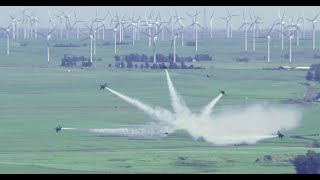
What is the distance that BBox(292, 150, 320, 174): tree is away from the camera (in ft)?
276

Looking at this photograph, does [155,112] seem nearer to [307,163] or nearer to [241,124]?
[241,124]

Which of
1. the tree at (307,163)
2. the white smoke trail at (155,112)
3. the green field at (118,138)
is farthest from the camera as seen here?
the white smoke trail at (155,112)

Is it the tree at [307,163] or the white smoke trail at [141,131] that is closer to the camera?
the tree at [307,163]

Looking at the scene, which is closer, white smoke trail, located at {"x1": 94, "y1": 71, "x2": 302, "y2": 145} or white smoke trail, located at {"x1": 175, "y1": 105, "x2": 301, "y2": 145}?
white smoke trail, located at {"x1": 94, "y1": 71, "x2": 302, "y2": 145}

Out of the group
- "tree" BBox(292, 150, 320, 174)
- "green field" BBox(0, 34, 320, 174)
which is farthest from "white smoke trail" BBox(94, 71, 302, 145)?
"tree" BBox(292, 150, 320, 174)

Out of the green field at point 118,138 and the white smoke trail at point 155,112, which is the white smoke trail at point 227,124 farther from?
the green field at point 118,138

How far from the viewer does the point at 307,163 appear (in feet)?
282

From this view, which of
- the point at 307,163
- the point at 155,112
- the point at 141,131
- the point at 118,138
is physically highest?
the point at 155,112

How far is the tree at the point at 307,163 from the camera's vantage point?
84.1m

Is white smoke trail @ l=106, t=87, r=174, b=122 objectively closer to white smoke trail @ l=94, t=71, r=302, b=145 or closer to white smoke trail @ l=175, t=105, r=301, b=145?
white smoke trail @ l=94, t=71, r=302, b=145

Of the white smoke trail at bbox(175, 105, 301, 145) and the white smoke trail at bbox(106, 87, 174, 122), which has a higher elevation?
the white smoke trail at bbox(106, 87, 174, 122)

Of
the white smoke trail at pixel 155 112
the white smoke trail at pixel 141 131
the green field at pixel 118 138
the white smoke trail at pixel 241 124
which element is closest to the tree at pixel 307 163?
the green field at pixel 118 138

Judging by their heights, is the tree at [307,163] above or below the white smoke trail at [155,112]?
below

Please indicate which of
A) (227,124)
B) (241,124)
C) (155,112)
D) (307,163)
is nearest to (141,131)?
(227,124)
